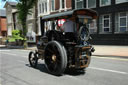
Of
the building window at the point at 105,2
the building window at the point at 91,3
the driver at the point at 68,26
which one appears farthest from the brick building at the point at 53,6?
the driver at the point at 68,26

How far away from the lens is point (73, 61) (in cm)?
633

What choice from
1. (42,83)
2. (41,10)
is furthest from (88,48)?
(41,10)

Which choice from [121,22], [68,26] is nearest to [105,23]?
[121,22]

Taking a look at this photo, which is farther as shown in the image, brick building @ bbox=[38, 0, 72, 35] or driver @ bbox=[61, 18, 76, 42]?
brick building @ bbox=[38, 0, 72, 35]

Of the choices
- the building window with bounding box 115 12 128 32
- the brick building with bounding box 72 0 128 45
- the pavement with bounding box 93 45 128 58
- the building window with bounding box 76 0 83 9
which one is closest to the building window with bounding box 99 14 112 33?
the brick building with bounding box 72 0 128 45

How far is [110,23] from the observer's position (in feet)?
68.9

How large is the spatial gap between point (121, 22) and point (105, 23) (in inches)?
91.3

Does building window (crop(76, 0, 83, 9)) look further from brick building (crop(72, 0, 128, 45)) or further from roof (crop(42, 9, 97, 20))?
roof (crop(42, 9, 97, 20))

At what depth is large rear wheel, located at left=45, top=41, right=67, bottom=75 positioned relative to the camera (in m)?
6.00

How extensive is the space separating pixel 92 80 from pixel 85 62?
0.93 m

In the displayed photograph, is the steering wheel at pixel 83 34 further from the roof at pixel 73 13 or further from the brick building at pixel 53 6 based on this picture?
the brick building at pixel 53 6

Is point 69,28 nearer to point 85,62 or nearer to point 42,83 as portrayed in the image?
point 85,62

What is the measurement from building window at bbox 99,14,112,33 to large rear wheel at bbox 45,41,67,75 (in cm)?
1577

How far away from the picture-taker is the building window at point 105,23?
21.3 meters
